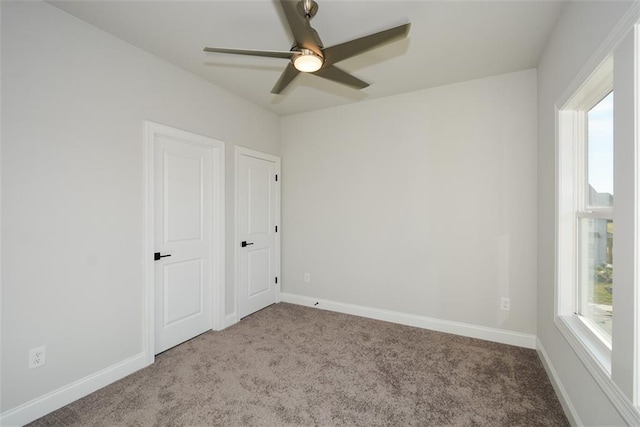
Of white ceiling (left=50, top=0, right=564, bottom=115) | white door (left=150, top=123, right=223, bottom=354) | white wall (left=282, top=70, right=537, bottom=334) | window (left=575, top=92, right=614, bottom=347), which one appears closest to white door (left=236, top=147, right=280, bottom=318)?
white wall (left=282, top=70, right=537, bottom=334)

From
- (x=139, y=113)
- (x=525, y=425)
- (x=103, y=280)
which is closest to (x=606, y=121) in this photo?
(x=525, y=425)

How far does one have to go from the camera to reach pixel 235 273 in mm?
3371

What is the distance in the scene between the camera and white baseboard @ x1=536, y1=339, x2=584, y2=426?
5.54ft

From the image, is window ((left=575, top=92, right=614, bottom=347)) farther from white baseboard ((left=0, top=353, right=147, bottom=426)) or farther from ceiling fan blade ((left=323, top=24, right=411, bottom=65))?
white baseboard ((left=0, top=353, right=147, bottom=426))

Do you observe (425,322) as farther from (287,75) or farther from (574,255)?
(287,75)

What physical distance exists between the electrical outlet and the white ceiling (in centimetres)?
230

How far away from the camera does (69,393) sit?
1.97 metres

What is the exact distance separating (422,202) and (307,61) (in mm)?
2145

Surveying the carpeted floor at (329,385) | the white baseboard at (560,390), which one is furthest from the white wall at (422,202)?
the carpeted floor at (329,385)

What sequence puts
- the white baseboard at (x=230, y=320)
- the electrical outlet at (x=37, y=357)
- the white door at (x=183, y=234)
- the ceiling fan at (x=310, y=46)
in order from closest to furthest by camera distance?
the ceiling fan at (x=310, y=46) → the electrical outlet at (x=37, y=357) → the white door at (x=183, y=234) → the white baseboard at (x=230, y=320)

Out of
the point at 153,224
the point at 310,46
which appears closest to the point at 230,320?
the point at 153,224

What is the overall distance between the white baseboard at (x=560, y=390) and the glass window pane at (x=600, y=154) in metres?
1.25

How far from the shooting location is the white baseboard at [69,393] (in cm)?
174

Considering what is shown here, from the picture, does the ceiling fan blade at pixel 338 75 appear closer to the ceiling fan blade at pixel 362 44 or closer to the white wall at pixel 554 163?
the ceiling fan blade at pixel 362 44
